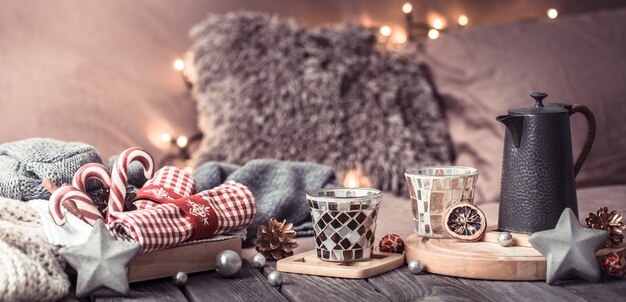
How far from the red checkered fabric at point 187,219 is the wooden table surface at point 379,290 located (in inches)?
2.6

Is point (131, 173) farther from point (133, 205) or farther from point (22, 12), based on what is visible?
point (22, 12)

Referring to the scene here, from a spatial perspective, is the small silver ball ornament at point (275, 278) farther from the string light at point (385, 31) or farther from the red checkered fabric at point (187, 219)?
the string light at point (385, 31)

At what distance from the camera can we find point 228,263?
3.41 ft

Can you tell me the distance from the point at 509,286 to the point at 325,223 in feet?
0.83

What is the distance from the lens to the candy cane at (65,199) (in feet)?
3.42

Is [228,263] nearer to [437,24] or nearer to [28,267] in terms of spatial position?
[28,267]

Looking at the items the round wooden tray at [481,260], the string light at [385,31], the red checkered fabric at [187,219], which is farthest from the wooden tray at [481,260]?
the string light at [385,31]

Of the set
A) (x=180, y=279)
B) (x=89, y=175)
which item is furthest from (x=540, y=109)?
(x=89, y=175)

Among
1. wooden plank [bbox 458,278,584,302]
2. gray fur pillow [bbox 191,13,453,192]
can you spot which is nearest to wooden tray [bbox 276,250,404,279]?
wooden plank [bbox 458,278,584,302]

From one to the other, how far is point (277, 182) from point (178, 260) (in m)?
0.44

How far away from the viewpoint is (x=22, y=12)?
1.93 meters

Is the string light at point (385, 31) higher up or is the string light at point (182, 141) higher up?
the string light at point (385, 31)

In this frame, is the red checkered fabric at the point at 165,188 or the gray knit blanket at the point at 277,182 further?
the gray knit blanket at the point at 277,182

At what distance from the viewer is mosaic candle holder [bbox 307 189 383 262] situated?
1.03 metres
